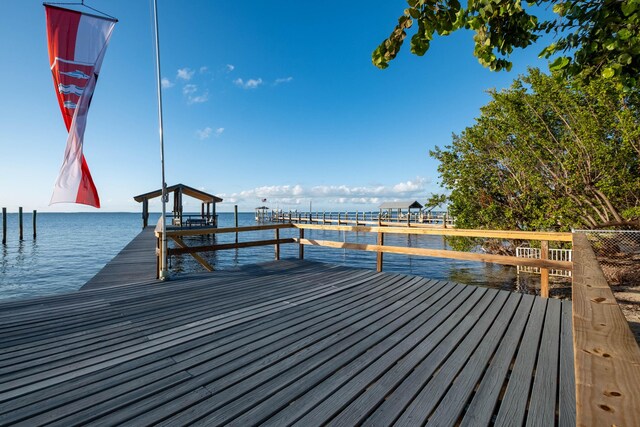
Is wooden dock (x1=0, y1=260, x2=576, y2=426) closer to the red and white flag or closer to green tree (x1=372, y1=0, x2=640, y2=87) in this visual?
the red and white flag

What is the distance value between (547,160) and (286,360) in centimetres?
1171

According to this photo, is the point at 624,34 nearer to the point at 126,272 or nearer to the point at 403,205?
the point at 126,272

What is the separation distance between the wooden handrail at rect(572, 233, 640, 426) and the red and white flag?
584 centimetres

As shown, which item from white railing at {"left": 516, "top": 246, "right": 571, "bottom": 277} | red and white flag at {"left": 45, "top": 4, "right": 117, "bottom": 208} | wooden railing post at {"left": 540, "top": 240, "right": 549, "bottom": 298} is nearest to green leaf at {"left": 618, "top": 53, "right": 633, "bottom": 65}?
wooden railing post at {"left": 540, "top": 240, "right": 549, "bottom": 298}

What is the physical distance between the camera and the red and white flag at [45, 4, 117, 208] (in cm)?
483

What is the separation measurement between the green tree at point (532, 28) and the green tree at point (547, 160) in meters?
5.82

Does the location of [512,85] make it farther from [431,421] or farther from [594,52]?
[431,421]

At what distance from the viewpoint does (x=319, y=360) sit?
8.09ft

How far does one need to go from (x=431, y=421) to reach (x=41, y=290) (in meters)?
13.4

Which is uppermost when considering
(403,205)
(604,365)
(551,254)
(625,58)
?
(403,205)

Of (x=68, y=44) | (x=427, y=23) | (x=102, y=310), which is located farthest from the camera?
(x=68, y=44)

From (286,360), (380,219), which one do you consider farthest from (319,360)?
(380,219)

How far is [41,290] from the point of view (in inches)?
414

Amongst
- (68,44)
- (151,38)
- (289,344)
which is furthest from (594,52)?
(68,44)
